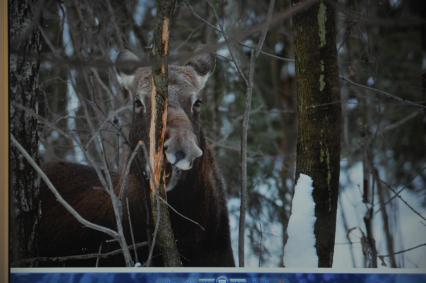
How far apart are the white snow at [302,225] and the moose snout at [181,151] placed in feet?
1.62

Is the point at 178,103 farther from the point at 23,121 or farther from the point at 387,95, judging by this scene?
the point at 387,95

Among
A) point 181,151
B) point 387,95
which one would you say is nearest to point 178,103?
point 181,151

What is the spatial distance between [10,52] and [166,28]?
68 cm

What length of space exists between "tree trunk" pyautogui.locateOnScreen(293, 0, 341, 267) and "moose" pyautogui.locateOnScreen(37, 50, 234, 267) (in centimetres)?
50

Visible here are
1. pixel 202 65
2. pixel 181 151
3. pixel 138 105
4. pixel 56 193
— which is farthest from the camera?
pixel 202 65

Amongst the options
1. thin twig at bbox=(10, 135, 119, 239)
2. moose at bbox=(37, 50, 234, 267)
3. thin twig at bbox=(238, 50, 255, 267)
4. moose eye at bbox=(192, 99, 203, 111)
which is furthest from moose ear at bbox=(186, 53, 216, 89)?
thin twig at bbox=(10, 135, 119, 239)

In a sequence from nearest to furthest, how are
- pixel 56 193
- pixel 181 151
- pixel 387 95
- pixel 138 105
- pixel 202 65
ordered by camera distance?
pixel 56 193 < pixel 181 151 < pixel 387 95 < pixel 138 105 < pixel 202 65

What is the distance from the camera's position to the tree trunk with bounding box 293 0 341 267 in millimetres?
2643

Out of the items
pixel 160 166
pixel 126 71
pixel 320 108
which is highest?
pixel 126 71

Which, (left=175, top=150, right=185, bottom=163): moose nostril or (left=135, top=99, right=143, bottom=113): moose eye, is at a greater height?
(left=135, top=99, right=143, bottom=113): moose eye

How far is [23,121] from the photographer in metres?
2.78

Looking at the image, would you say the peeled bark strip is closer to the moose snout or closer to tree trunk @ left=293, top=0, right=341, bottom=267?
the moose snout

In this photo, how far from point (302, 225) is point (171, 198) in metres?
0.61

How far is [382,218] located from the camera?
3211mm
